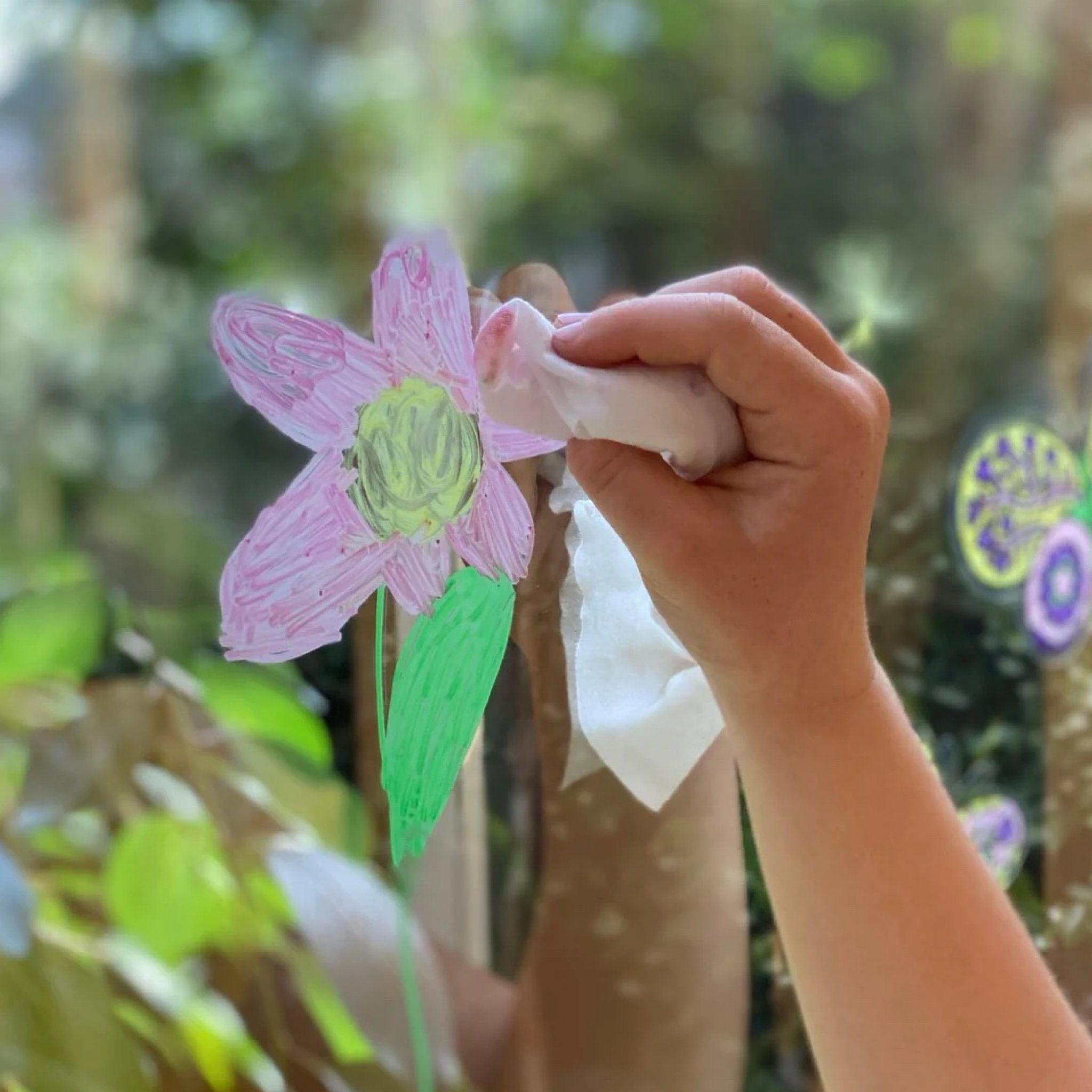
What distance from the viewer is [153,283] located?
550mm

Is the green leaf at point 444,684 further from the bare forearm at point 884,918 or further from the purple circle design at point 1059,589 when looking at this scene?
the purple circle design at point 1059,589

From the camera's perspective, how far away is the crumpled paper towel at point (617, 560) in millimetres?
260

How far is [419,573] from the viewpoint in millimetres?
299

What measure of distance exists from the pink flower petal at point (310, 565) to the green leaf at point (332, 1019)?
0.15 meters

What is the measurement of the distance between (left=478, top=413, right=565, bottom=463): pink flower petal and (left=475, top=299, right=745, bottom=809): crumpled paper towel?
0.01 metres

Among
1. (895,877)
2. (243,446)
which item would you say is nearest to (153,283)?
(243,446)

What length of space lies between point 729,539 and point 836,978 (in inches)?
5.3

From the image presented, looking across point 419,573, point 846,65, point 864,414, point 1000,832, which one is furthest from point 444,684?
point 846,65

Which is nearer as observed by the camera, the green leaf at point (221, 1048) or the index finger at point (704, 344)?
the index finger at point (704, 344)

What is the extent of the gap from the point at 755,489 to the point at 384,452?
0.32 feet

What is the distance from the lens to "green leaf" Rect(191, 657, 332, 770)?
36 centimetres

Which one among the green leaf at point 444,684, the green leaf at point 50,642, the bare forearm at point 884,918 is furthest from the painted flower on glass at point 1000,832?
the green leaf at point 50,642

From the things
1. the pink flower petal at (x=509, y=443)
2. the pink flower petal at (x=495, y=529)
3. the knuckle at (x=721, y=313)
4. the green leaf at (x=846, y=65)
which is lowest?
the pink flower petal at (x=495, y=529)

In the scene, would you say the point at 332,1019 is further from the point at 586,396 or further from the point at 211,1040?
the point at 586,396
